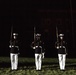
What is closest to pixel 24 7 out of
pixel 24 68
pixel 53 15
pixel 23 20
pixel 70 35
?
pixel 23 20

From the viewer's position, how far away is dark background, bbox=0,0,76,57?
18.8 m

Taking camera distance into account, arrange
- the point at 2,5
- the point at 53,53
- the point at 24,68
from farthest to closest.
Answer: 1. the point at 2,5
2. the point at 53,53
3. the point at 24,68

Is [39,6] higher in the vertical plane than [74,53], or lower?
higher

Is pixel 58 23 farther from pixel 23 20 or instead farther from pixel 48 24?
pixel 23 20

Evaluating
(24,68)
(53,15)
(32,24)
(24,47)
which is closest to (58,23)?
(53,15)

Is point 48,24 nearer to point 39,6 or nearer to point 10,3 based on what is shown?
point 39,6

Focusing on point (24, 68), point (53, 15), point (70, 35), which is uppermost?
point (53, 15)

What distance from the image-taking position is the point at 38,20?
19.5m

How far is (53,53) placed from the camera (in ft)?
58.2

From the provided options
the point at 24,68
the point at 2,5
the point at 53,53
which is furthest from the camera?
the point at 2,5

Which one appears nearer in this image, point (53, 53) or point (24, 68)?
point (24, 68)

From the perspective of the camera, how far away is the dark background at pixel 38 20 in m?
18.8

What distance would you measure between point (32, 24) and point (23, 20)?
0.68 meters

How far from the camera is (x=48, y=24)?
19.9 meters
